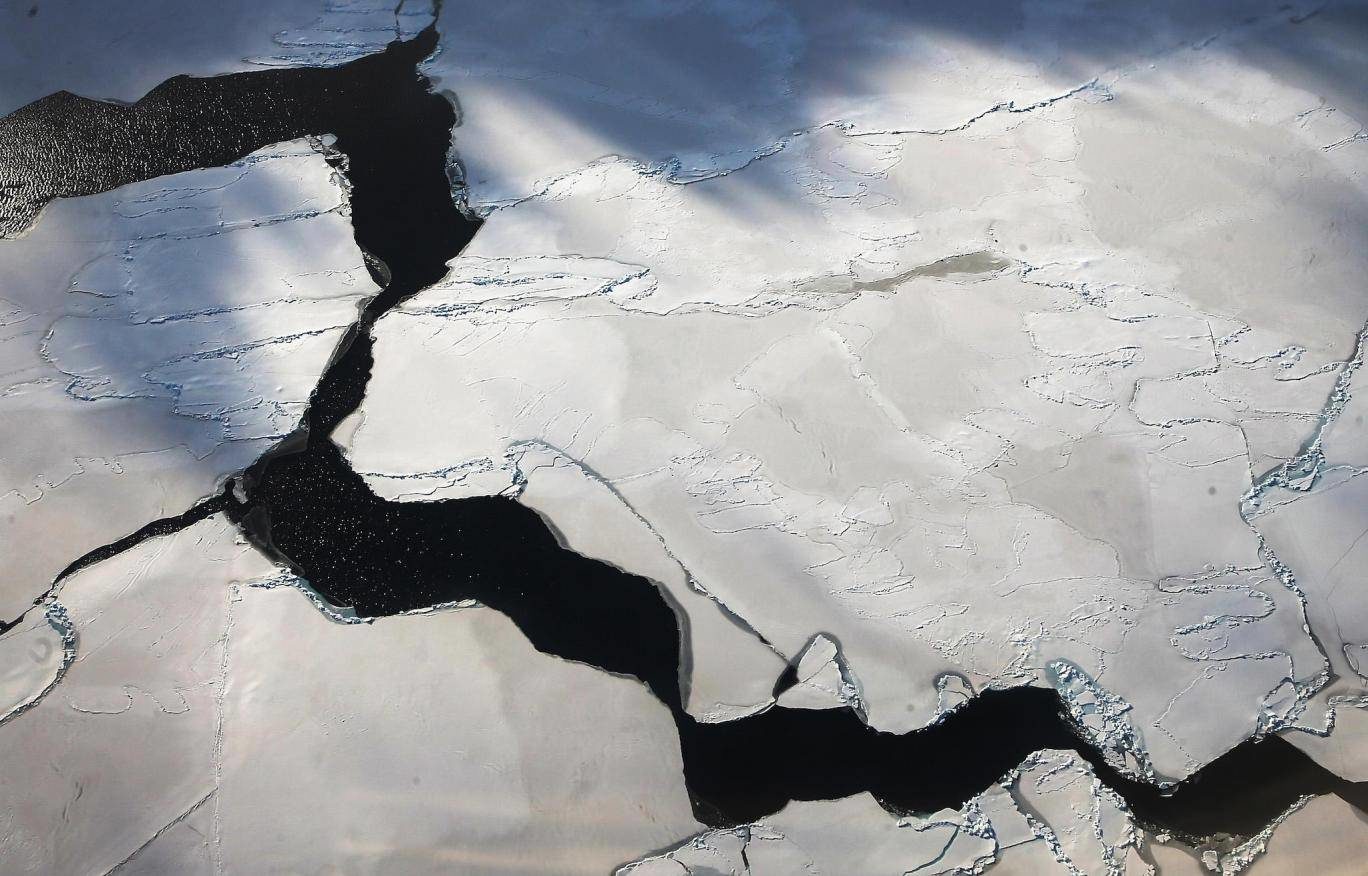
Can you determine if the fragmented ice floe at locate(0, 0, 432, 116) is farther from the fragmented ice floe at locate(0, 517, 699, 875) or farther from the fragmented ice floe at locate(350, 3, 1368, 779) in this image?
the fragmented ice floe at locate(0, 517, 699, 875)

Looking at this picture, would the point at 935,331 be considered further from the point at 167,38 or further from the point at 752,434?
the point at 167,38

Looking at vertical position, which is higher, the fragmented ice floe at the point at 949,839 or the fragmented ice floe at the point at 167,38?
the fragmented ice floe at the point at 167,38

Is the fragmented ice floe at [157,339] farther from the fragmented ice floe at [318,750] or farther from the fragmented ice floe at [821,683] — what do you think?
the fragmented ice floe at [821,683]

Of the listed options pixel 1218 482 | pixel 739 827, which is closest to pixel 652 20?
pixel 1218 482

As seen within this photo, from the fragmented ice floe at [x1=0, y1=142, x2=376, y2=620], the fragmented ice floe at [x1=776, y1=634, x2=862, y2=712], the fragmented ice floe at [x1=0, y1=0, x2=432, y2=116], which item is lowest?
the fragmented ice floe at [x1=776, y1=634, x2=862, y2=712]

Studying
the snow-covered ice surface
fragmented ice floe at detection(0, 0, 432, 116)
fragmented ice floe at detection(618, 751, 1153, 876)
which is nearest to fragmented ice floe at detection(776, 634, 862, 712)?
the snow-covered ice surface

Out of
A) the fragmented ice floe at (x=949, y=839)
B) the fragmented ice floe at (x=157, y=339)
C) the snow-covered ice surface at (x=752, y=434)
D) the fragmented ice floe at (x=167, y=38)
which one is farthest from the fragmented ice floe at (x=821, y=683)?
the fragmented ice floe at (x=167, y=38)
